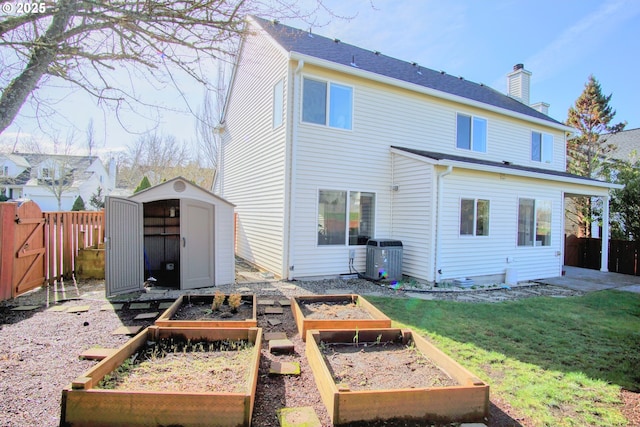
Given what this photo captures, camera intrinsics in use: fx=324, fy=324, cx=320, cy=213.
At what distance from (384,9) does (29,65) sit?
5.03 m

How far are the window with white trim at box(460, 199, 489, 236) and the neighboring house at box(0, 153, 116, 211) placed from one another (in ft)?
92.5

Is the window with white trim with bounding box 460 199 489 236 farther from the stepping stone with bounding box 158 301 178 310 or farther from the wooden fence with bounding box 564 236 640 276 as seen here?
the stepping stone with bounding box 158 301 178 310

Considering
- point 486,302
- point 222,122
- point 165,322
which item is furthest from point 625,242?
point 222,122

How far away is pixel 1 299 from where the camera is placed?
575cm

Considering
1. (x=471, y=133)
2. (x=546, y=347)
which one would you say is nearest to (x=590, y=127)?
(x=471, y=133)

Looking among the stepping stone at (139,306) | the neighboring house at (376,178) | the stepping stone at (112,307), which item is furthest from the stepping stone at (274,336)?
the neighboring house at (376,178)

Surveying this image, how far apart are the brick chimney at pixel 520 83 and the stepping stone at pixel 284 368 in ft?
54.1

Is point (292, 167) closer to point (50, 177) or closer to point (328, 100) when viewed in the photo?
point (328, 100)

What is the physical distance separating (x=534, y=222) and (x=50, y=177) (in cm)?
3198

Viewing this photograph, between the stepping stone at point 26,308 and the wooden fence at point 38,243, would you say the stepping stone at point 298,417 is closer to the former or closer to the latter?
the stepping stone at point 26,308

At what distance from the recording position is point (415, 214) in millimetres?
8438

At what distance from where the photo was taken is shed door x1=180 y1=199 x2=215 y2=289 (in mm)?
6906

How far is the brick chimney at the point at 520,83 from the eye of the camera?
49.3 ft

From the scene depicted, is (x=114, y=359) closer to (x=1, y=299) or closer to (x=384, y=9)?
(x=1, y=299)
